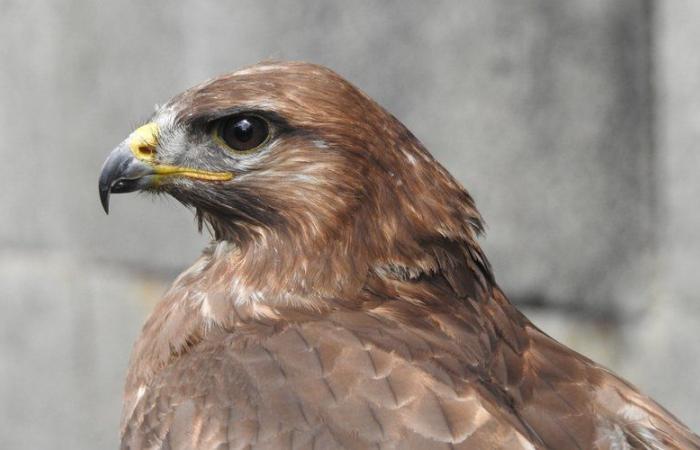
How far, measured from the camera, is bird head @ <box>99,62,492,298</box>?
2.42 metres

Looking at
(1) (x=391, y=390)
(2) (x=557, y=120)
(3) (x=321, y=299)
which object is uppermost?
(2) (x=557, y=120)

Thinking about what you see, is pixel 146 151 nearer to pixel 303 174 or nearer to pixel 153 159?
pixel 153 159

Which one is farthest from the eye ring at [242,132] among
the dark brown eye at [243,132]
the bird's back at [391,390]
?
the bird's back at [391,390]

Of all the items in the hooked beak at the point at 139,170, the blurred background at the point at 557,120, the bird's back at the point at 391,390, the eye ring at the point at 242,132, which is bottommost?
the bird's back at the point at 391,390

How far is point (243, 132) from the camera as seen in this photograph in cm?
246

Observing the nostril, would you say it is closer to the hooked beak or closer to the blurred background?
the hooked beak

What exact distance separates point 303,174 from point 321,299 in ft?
0.82

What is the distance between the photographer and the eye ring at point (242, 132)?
2443 mm

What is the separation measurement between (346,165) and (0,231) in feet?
10.6

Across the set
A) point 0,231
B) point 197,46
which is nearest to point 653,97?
point 197,46

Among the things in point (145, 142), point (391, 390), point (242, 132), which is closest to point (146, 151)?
point (145, 142)

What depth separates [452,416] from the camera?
2.09 m

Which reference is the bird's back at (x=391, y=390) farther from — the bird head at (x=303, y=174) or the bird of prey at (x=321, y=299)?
the bird head at (x=303, y=174)

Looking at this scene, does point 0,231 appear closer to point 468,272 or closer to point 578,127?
point 578,127
